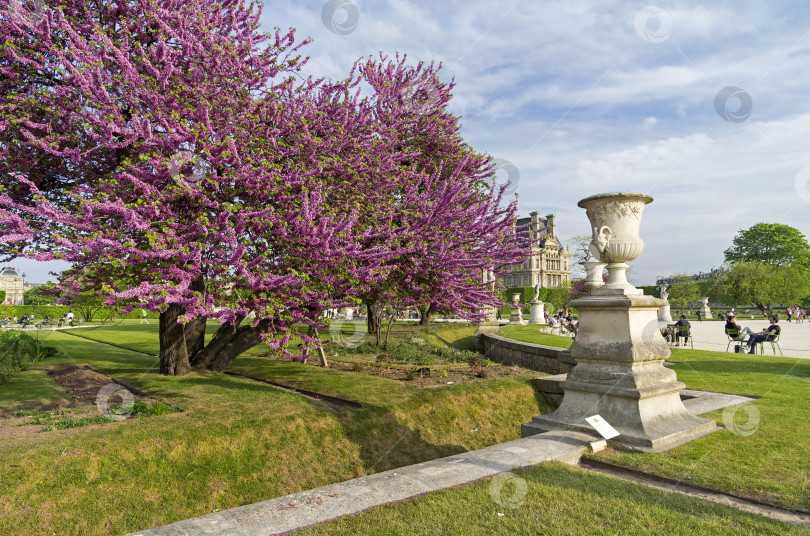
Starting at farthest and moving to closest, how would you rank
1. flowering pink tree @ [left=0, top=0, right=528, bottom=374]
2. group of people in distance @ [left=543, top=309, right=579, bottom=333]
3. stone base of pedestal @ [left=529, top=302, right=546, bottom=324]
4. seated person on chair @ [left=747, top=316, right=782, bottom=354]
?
stone base of pedestal @ [left=529, top=302, right=546, bottom=324]
group of people in distance @ [left=543, top=309, right=579, bottom=333]
seated person on chair @ [left=747, top=316, right=782, bottom=354]
flowering pink tree @ [left=0, top=0, right=528, bottom=374]

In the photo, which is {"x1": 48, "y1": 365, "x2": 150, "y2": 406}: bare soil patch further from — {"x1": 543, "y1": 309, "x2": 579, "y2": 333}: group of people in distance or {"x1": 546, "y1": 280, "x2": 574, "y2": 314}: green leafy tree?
{"x1": 546, "y1": 280, "x2": 574, "y2": 314}: green leafy tree

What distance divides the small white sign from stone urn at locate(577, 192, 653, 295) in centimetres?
188

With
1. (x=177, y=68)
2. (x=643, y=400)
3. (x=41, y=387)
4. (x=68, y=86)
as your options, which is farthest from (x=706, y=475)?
(x=41, y=387)

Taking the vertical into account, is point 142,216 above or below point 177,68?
below

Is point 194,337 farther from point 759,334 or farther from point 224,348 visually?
point 759,334

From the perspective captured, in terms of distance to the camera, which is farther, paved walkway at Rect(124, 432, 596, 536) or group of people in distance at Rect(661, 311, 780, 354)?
group of people in distance at Rect(661, 311, 780, 354)

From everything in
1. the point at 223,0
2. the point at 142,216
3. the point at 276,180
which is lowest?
the point at 142,216

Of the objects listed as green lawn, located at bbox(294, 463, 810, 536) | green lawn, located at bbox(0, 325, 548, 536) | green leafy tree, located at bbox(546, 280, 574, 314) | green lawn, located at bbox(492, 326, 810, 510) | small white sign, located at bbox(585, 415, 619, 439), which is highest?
green leafy tree, located at bbox(546, 280, 574, 314)

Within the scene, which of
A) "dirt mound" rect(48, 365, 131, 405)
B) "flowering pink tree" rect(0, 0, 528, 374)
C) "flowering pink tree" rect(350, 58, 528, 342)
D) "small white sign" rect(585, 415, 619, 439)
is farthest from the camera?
"flowering pink tree" rect(350, 58, 528, 342)

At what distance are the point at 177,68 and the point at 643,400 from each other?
9.87 m

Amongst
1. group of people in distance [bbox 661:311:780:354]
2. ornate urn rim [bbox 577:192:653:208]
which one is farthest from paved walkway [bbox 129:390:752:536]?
group of people in distance [bbox 661:311:780:354]

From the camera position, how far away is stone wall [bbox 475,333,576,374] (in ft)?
40.9

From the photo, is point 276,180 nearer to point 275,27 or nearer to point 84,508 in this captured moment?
point 275,27

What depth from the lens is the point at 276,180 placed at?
27.6 feet
